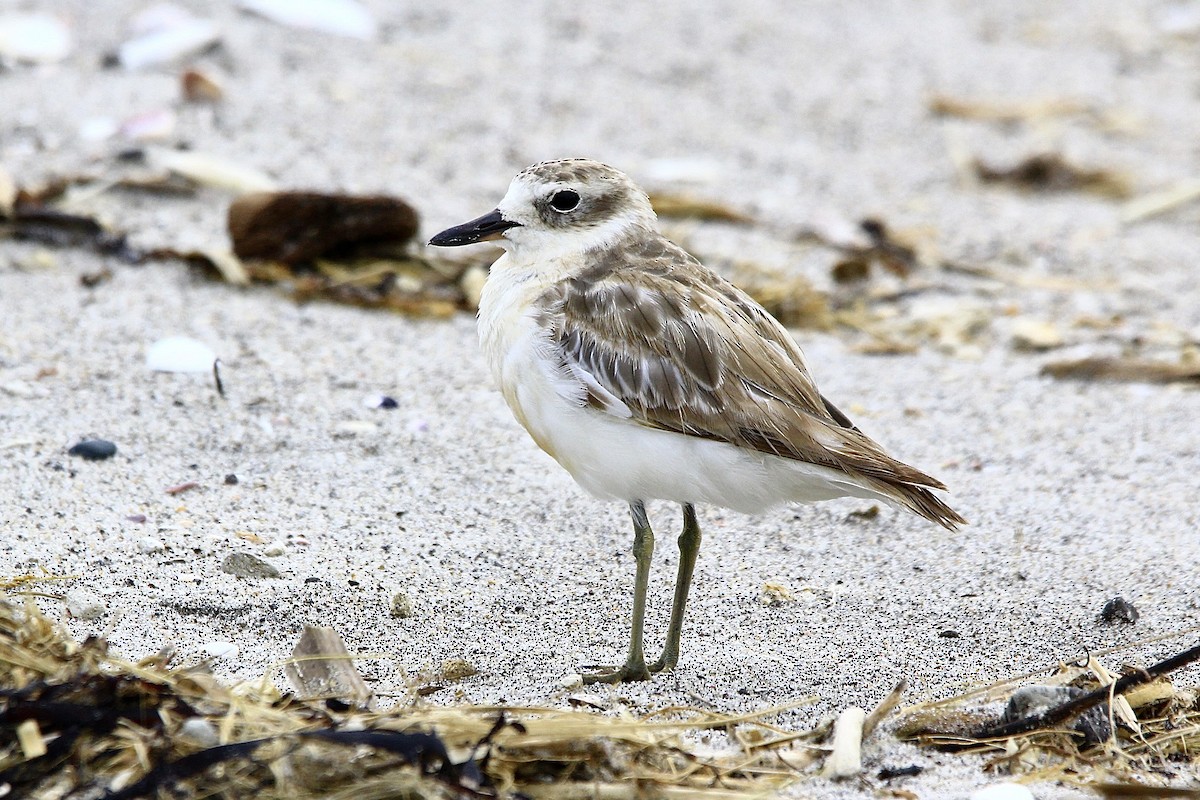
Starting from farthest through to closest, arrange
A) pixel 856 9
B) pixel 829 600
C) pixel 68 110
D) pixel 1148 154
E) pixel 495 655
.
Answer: pixel 856 9 → pixel 1148 154 → pixel 68 110 → pixel 829 600 → pixel 495 655

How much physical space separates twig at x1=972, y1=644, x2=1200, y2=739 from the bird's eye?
1737mm

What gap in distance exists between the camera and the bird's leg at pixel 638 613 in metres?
3.46

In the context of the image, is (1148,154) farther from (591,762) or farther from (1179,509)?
(591,762)

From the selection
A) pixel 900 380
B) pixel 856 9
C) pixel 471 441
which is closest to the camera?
pixel 471 441

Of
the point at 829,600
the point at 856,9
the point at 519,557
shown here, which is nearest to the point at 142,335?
the point at 519,557

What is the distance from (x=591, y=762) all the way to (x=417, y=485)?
5.49 feet

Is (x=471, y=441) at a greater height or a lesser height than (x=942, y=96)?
lesser

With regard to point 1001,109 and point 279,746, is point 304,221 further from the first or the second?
point 1001,109

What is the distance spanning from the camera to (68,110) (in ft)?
21.2

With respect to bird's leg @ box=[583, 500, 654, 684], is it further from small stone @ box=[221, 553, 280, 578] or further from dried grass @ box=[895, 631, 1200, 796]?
small stone @ box=[221, 553, 280, 578]

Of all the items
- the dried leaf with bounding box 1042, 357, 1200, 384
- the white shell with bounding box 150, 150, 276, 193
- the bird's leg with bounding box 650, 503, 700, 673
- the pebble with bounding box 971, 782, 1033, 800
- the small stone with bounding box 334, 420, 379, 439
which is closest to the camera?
the pebble with bounding box 971, 782, 1033, 800

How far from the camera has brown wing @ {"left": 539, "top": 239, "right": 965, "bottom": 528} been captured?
3402mm

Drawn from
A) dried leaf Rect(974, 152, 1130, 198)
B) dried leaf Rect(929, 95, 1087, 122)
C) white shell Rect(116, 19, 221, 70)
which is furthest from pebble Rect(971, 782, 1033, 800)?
dried leaf Rect(929, 95, 1087, 122)

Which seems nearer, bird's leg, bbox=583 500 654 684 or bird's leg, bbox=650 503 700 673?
Answer: bird's leg, bbox=583 500 654 684
